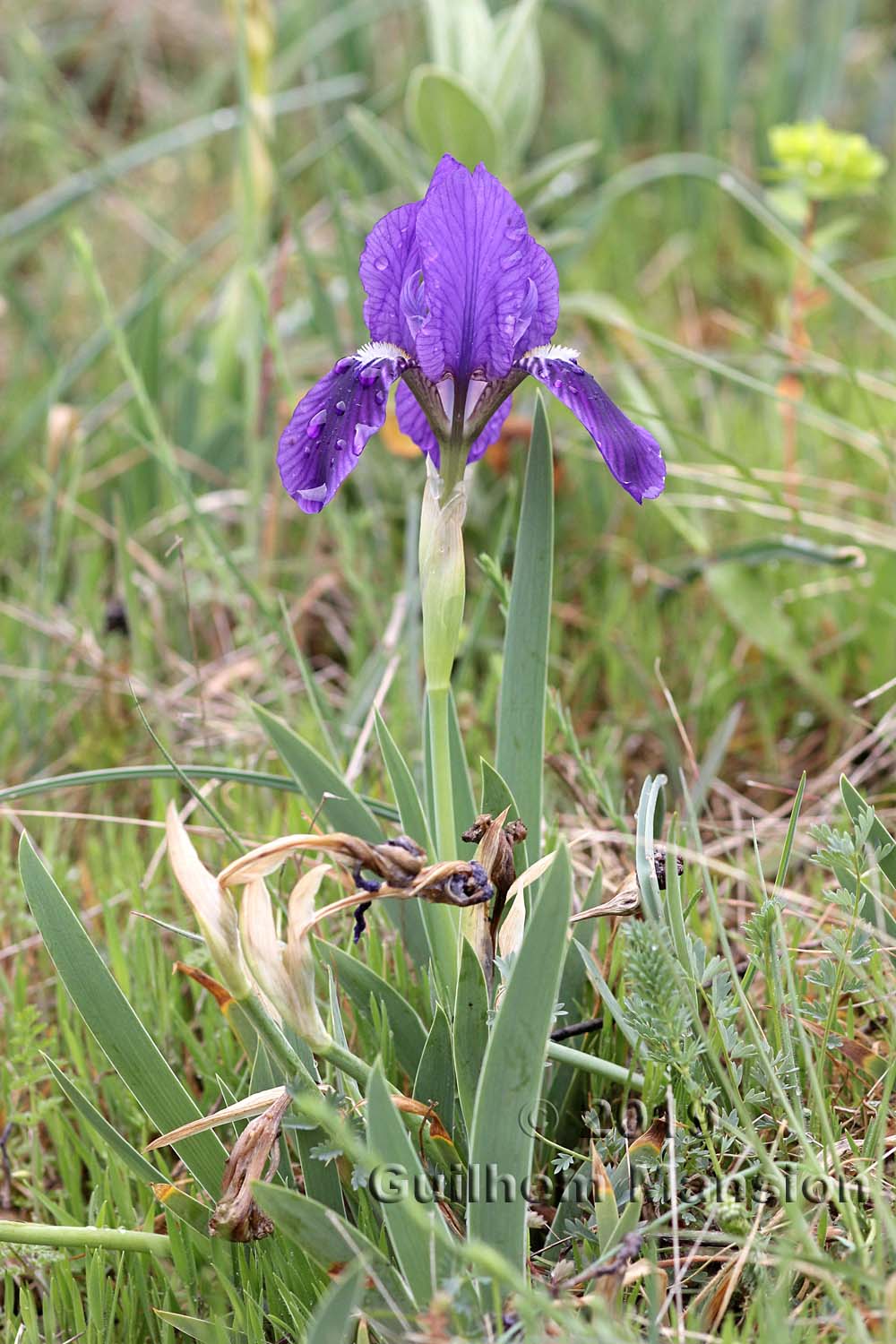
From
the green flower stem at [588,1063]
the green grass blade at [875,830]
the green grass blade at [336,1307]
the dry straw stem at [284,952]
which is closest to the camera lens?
the green grass blade at [336,1307]

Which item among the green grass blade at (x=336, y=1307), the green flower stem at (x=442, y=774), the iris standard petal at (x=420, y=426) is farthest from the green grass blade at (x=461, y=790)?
the green grass blade at (x=336, y=1307)

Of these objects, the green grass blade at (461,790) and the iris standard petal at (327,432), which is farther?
the green grass blade at (461,790)

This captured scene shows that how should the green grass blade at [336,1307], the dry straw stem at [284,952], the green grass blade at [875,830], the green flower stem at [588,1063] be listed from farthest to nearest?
the green grass blade at [875,830] → the green flower stem at [588,1063] → the dry straw stem at [284,952] → the green grass blade at [336,1307]

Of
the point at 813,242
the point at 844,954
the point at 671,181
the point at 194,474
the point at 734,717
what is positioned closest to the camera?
the point at 844,954

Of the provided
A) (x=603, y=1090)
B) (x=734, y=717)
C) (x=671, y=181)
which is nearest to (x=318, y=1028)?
(x=603, y=1090)

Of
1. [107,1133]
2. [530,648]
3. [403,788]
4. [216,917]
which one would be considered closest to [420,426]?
[530,648]

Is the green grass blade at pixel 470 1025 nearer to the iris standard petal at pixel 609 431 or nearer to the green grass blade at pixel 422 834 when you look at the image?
the green grass blade at pixel 422 834

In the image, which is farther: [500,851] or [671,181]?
[671,181]

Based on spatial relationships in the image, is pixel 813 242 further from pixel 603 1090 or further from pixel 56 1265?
pixel 56 1265
